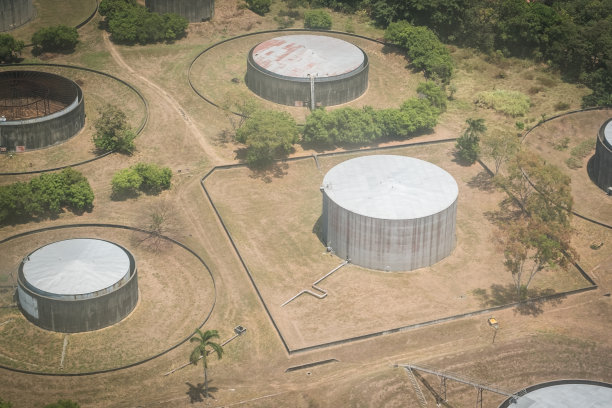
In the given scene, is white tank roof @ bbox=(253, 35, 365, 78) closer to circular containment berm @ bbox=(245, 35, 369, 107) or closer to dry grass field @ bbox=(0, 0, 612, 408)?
circular containment berm @ bbox=(245, 35, 369, 107)

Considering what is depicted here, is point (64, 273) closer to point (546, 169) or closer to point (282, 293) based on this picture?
point (282, 293)

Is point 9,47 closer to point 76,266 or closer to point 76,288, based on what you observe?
point 76,266

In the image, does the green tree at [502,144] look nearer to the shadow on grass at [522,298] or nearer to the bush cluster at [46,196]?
the shadow on grass at [522,298]

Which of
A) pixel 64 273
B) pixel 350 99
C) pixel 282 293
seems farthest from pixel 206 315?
pixel 350 99

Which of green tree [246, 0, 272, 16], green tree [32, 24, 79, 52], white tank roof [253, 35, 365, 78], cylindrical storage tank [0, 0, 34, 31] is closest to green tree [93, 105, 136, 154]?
white tank roof [253, 35, 365, 78]

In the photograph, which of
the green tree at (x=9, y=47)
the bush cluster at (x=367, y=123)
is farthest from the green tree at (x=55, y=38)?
the bush cluster at (x=367, y=123)

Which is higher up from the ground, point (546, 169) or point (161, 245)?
point (546, 169)
